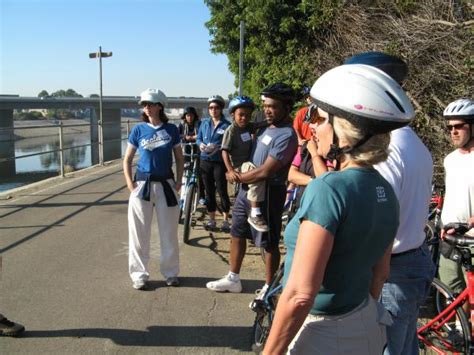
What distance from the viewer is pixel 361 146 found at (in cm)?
156

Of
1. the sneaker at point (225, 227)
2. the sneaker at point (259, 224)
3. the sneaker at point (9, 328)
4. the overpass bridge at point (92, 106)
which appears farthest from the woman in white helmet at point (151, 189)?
the overpass bridge at point (92, 106)

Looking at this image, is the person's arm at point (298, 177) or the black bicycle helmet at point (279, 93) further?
the black bicycle helmet at point (279, 93)

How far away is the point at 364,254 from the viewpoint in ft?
5.17

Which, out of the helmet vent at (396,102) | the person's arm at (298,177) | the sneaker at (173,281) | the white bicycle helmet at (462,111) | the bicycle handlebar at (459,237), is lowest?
the sneaker at (173,281)

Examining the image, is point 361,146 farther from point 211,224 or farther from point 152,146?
point 211,224

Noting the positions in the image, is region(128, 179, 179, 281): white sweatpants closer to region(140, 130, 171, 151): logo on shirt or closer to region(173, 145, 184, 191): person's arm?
region(173, 145, 184, 191): person's arm

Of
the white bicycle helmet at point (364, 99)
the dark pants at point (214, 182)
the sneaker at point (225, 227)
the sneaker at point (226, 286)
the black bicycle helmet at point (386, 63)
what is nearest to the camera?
the white bicycle helmet at point (364, 99)

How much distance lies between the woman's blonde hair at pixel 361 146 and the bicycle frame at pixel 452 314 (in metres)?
1.86

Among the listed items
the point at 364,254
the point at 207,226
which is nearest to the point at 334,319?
the point at 364,254

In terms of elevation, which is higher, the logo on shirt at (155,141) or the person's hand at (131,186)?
the logo on shirt at (155,141)

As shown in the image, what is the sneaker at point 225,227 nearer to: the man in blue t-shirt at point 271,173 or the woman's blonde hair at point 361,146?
the man in blue t-shirt at point 271,173

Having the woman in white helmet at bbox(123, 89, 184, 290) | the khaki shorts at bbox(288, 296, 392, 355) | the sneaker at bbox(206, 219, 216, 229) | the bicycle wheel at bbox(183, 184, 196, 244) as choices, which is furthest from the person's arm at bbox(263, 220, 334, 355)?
the sneaker at bbox(206, 219, 216, 229)

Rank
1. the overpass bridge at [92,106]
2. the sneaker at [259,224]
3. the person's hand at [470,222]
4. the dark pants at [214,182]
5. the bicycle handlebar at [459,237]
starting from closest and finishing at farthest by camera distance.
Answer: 1. the bicycle handlebar at [459,237]
2. the person's hand at [470,222]
3. the sneaker at [259,224]
4. the dark pants at [214,182]
5. the overpass bridge at [92,106]

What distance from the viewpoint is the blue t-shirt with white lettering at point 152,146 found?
4.36 m
